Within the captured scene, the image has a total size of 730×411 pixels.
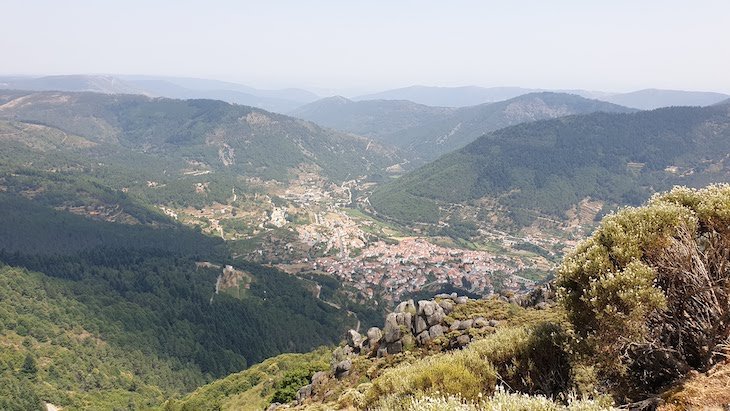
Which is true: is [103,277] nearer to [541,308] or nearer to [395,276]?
[395,276]

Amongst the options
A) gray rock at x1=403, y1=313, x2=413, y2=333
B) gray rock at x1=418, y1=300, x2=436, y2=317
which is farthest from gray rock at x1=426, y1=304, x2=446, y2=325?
gray rock at x1=403, y1=313, x2=413, y2=333

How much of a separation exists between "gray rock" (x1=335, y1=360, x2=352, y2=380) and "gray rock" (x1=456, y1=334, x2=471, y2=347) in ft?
30.7

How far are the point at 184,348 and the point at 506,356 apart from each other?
324ft

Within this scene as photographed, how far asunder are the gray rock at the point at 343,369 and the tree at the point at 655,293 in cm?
2125

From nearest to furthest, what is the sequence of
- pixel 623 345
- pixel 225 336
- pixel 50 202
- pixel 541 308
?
pixel 623 345 < pixel 541 308 < pixel 225 336 < pixel 50 202

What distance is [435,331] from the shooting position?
29953mm

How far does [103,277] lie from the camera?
127062 millimetres

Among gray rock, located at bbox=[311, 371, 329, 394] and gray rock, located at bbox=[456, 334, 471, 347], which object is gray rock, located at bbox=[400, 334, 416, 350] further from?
gray rock, located at bbox=[311, 371, 329, 394]

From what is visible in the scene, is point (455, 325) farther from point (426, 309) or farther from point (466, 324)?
point (426, 309)

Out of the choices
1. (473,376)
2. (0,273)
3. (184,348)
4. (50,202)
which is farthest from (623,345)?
(50,202)

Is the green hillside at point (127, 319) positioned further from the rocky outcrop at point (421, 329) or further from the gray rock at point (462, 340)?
the gray rock at point (462, 340)

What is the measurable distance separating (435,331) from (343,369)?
7753 mm

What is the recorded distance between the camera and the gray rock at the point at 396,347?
30.4 m

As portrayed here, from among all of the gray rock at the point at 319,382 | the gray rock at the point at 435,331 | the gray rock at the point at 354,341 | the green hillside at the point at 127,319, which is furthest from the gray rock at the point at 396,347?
the green hillside at the point at 127,319
